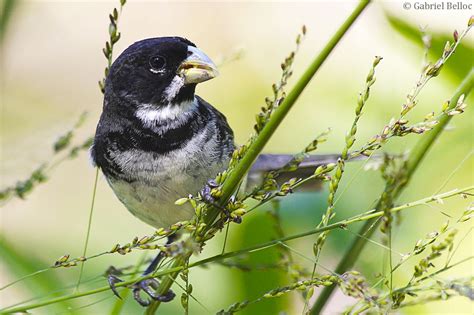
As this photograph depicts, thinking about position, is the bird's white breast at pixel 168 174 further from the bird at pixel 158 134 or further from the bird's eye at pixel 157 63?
the bird's eye at pixel 157 63

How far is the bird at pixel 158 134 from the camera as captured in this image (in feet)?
7.24

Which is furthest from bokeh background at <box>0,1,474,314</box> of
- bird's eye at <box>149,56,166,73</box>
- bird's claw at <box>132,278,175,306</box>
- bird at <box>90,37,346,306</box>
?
bird's eye at <box>149,56,166,73</box>

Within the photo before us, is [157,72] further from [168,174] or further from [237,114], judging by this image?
[237,114]

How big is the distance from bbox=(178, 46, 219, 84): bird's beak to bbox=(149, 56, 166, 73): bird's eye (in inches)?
2.2

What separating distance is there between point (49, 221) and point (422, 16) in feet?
8.79

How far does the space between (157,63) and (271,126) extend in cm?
111

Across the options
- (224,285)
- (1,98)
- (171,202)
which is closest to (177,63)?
(171,202)

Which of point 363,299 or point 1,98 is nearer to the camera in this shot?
point 363,299

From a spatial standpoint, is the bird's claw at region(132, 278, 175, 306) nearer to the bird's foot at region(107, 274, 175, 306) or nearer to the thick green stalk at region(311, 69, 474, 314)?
the bird's foot at region(107, 274, 175, 306)

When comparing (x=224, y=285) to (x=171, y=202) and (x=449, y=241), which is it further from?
(x=449, y=241)

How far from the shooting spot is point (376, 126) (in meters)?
2.10

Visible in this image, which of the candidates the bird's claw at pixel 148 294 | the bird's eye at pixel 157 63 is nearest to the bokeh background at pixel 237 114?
the bird's claw at pixel 148 294

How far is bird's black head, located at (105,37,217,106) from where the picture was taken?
2.20 meters

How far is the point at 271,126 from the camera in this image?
122 cm
